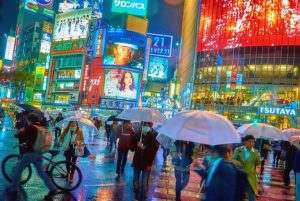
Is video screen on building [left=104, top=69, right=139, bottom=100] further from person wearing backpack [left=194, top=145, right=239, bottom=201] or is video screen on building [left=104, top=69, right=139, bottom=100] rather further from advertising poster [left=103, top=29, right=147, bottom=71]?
person wearing backpack [left=194, top=145, right=239, bottom=201]

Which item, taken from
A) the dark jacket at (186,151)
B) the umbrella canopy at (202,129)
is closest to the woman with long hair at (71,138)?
the dark jacket at (186,151)

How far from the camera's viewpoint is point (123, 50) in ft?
231

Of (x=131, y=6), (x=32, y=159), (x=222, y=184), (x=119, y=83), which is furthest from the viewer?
(x=131, y=6)

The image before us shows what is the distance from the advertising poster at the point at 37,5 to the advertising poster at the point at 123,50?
78.5 m

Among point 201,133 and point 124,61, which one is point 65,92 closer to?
point 124,61

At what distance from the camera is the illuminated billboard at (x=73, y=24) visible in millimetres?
84562

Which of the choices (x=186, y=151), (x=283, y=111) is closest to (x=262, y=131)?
(x=186, y=151)

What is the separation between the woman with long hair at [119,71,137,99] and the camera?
69438 millimetres

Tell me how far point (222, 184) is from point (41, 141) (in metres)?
4.64

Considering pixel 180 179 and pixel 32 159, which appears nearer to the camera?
pixel 32 159

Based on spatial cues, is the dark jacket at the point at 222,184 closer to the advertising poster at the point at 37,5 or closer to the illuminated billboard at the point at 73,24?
the illuminated billboard at the point at 73,24

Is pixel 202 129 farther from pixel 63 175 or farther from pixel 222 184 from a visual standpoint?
pixel 63 175

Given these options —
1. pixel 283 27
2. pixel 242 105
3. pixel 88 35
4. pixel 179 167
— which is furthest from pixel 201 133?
pixel 88 35

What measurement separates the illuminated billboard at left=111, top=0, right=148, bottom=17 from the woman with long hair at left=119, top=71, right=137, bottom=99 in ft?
52.8
